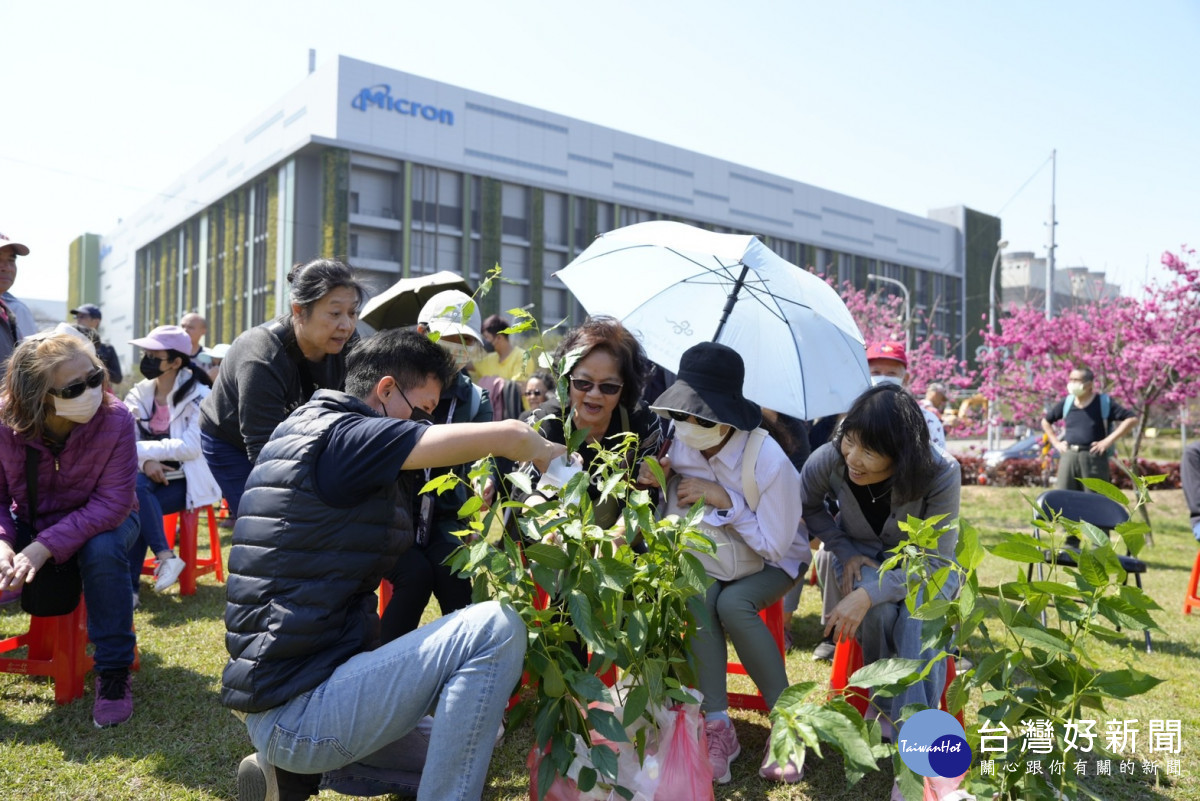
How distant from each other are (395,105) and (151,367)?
96.4 feet

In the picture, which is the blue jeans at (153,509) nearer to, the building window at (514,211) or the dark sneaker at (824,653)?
the dark sneaker at (824,653)

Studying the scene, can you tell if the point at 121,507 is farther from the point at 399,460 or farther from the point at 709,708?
the point at 709,708

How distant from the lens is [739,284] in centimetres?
389

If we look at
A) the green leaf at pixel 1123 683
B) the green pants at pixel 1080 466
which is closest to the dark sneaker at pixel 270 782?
the green leaf at pixel 1123 683

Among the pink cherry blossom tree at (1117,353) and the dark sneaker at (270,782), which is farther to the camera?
the pink cherry blossom tree at (1117,353)

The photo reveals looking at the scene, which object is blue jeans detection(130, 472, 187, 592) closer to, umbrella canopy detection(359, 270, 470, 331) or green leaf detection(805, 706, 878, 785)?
umbrella canopy detection(359, 270, 470, 331)

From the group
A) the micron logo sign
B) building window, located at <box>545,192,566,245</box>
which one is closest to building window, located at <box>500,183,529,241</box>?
building window, located at <box>545,192,566,245</box>

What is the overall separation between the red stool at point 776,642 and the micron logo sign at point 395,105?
Result: 31174 mm

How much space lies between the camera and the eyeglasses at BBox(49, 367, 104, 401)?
3037 mm

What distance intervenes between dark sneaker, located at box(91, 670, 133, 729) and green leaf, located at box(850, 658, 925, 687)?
8.49 feet

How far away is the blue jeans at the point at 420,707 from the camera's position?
6.38 feet

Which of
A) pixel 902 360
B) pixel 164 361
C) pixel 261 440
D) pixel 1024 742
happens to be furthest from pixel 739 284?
pixel 164 361

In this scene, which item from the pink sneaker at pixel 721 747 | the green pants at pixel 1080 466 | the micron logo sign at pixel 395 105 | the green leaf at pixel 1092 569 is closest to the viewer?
the green leaf at pixel 1092 569

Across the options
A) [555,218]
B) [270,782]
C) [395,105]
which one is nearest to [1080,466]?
[270,782]
